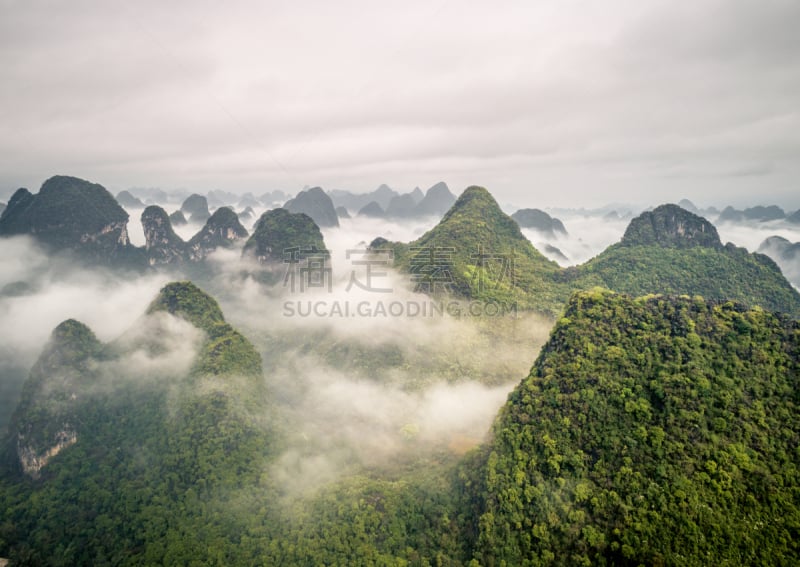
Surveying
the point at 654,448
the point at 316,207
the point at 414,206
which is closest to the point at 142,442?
the point at 654,448

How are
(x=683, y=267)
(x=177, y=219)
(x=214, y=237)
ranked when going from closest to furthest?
(x=683, y=267), (x=214, y=237), (x=177, y=219)

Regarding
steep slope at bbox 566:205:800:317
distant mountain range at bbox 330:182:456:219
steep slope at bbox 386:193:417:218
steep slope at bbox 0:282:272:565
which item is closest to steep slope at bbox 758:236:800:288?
steep slope at bbox 566:205:800:317

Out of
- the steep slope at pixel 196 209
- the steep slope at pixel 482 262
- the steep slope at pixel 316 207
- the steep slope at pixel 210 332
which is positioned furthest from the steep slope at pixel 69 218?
the steep slope at pixel 316 207

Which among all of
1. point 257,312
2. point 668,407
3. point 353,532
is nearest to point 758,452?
point 668,407

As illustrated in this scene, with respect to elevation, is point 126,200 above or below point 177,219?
above

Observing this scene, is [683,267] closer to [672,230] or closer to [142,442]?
[672,230]

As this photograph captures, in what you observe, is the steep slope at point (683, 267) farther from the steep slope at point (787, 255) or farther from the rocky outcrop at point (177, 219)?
the rocky outcrop at point (177, 219)
